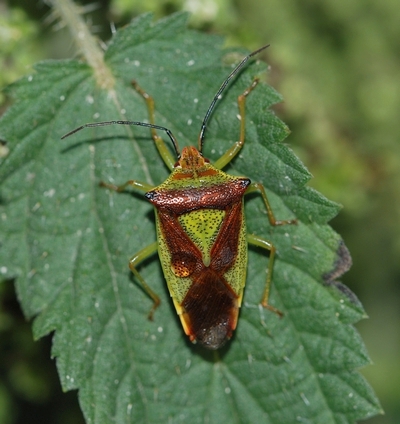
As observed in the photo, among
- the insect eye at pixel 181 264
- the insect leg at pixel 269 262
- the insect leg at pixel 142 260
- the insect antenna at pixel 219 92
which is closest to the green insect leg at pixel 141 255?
the insect leg at pixel 142 260

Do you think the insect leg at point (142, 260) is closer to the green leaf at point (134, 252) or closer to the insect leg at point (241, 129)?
the green leaf at point (134, 252)

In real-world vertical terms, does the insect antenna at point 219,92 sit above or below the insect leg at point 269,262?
above

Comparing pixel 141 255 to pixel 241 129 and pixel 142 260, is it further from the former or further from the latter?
pixel 241 129

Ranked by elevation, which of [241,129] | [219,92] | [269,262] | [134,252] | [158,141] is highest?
[219,92]

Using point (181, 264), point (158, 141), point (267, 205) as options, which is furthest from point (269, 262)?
point (158, 141)

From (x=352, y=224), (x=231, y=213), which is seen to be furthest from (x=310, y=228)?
(x=352, y=224)

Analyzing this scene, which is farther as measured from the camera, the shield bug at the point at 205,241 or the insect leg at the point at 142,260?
the insect leg at the point at 142,260

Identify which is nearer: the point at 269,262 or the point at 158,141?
the point at 269,262

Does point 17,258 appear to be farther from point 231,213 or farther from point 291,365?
point 291,365
